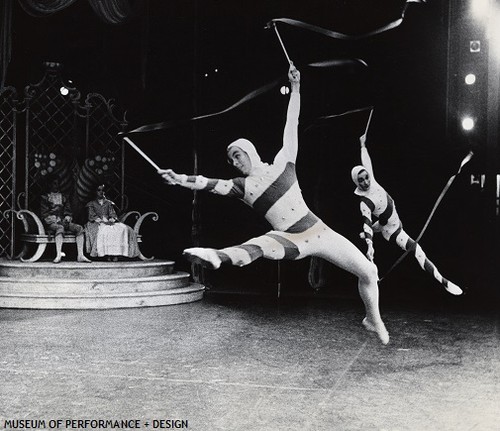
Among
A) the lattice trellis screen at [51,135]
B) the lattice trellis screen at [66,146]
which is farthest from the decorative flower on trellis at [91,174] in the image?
the lattice trellis screen at [51,135]

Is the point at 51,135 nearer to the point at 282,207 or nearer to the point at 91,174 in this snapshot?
the point at 91,174

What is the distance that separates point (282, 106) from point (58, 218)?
11.2 ft

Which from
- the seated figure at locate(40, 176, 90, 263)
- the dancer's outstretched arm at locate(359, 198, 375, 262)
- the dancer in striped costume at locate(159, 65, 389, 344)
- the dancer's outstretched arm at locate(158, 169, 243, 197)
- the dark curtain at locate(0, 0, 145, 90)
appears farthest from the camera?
the seated figure at locate(40, 176, 90, 263)

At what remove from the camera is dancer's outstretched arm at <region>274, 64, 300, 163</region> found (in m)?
2.83

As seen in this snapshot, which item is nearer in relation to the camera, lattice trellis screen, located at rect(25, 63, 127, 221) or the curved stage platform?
the curved stage platform

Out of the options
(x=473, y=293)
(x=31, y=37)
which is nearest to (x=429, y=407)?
(x=473, y=293)

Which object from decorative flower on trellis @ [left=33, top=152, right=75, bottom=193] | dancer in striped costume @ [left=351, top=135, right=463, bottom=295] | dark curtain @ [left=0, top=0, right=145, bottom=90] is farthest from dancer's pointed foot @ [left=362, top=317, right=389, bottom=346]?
decorative flower on trellis @ [left=33, top=152, right=75, bottom=193]

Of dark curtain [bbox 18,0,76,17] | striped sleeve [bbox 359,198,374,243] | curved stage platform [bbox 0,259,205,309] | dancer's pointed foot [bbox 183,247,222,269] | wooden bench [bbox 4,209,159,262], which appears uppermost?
dark curtain [bbox 18,0,76,17]

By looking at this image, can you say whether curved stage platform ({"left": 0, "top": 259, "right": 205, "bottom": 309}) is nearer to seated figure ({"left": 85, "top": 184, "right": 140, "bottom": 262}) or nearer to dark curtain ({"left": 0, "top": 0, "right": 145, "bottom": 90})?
seated figure ({"left": 85, "top": 184, "right": 140, "bottom": 262})

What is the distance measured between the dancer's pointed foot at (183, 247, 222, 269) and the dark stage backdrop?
3.16 ft

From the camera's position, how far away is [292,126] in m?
2.91

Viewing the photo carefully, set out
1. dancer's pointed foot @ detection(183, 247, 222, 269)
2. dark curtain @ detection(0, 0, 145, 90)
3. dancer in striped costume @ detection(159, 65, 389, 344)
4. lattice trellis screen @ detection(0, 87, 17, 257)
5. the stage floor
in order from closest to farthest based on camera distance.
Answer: dancer's pointed foot @ detection(183, 247, 222, 269), dancer in striped costume @ detection(159, 65, 389, 344), the stage floor, dark curtain @ detection(0, 0, 145, 90), lattice trellis screen @ detection(0, 87, 17, 257)

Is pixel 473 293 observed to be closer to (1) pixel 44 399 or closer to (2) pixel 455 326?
(2) pixel 455 326

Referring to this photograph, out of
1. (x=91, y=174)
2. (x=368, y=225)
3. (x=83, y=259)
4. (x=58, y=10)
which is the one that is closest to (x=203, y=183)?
(x=368, y=225)
